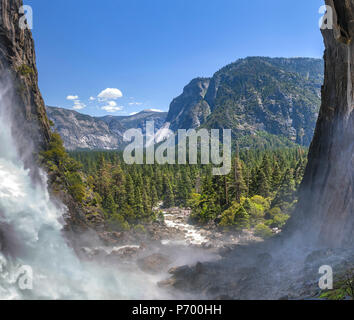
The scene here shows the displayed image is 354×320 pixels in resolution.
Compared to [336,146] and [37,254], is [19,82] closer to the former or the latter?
[37,254]

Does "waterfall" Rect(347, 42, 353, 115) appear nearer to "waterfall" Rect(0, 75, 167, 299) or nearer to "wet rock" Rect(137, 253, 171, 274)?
"waterfall" Rect(0, 75, 167, 299)

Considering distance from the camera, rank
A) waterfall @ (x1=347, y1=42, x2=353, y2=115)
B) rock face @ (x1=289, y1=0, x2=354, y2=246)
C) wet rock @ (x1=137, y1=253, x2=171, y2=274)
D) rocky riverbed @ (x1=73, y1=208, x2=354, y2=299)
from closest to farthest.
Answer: rocky riverbed @ (x1=73, y1=208, x2=354, y2=299)
rock face @ (x1=289, y1=0, x2=354, y2=246)
waterfall @ (x1=347, y1=42, x2=353, y2=115)
wet rock @ (x1=137, y1=253, x2=171, y2=274)

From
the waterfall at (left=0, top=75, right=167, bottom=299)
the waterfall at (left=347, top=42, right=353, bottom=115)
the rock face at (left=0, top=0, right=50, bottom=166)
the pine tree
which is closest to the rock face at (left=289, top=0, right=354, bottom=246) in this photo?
the waterfall at (left=347, top=42, right=353, bottom=115)

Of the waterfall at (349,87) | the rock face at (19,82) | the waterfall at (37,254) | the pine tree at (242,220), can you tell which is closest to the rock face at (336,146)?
the waterfall at (349,87)

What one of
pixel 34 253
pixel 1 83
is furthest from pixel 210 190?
pixel 1 83

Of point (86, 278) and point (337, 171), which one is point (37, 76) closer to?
point (86, 278)
